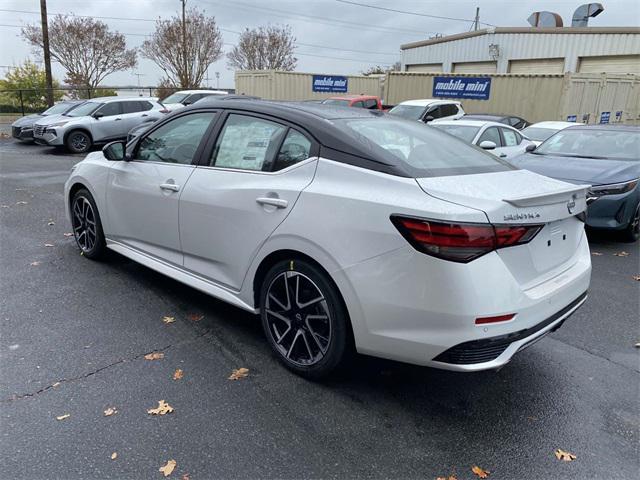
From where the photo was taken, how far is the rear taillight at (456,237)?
2297 mm

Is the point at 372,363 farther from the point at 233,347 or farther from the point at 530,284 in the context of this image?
→ the point at 530,284

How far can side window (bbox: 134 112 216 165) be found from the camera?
3.72 m

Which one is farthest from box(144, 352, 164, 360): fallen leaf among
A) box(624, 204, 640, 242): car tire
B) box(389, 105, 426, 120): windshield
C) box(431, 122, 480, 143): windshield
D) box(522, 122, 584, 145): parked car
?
box(522, 122, 584, 145): parked car

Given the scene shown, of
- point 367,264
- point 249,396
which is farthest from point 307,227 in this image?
point 249,396

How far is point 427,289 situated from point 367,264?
0.34 meters

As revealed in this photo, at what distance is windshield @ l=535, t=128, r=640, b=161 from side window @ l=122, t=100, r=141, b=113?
41.7 ft

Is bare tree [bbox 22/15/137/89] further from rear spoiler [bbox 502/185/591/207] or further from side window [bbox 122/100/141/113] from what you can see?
rear spoiler [bbox 502/185/591/207]

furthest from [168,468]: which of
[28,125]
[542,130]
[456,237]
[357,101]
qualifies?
[28,125]

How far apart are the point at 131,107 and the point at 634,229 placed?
14407mm

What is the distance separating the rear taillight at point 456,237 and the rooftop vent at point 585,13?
32.7 metres

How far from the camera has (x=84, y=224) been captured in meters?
5.00

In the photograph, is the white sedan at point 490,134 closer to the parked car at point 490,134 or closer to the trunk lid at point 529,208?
the parked car at point 490,134

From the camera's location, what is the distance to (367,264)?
2.53 metres

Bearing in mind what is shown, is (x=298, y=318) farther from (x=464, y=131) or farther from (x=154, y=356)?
(x=464, y=131)
